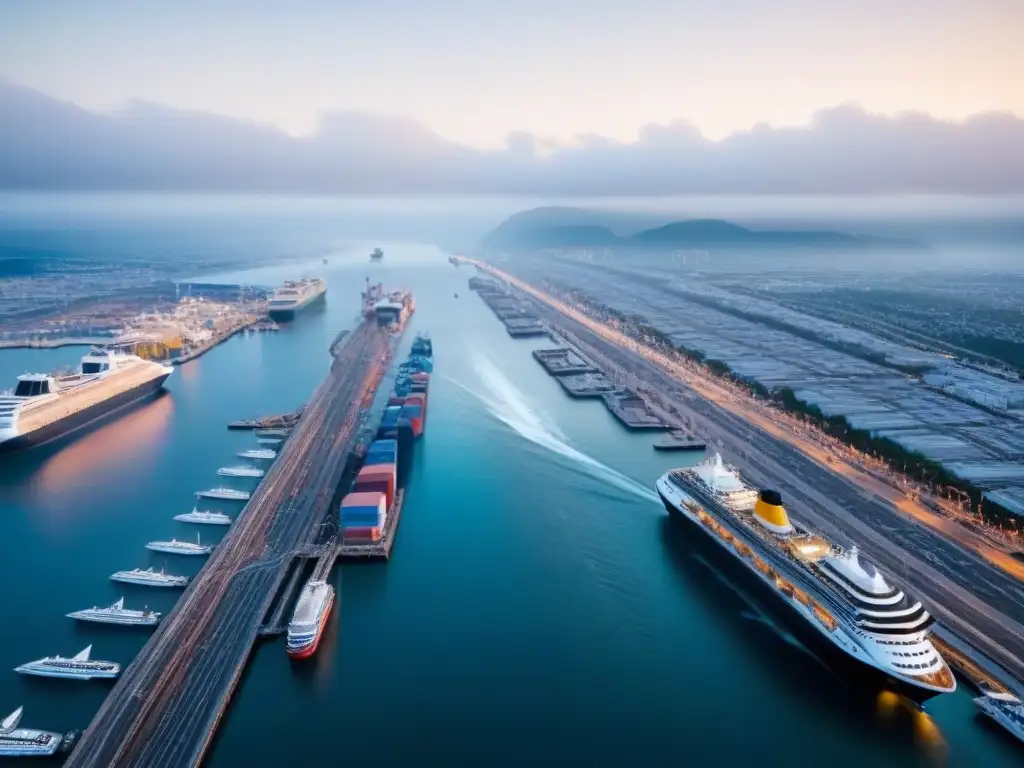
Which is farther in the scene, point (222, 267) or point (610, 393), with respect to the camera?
point (222, 267)

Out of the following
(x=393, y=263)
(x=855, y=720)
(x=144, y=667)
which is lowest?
(x=855, y=720)

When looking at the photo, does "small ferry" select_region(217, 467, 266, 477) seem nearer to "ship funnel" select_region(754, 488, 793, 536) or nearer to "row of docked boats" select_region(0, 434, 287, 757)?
"row of docked boats" select_region(0, 434, 287, 757)

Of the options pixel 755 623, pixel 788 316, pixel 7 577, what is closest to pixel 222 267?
pixel 788 316

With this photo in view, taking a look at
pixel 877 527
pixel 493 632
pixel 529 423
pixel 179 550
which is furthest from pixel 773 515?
pixel 179 550

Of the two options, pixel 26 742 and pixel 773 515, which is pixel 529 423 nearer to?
pixel 773 515

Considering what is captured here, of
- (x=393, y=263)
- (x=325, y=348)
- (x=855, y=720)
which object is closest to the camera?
(x=855, y=720)

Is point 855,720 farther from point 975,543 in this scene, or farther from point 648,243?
point 648,243
